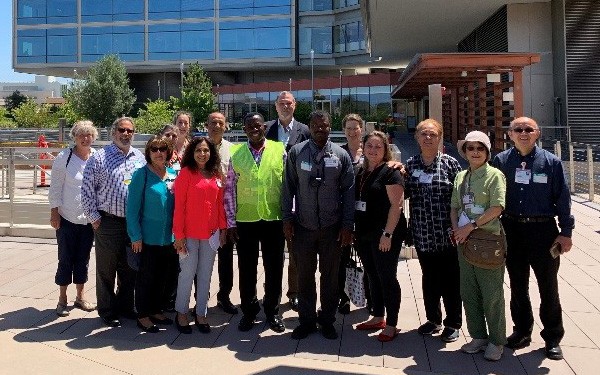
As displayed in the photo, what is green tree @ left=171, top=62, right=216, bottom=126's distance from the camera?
44.3m

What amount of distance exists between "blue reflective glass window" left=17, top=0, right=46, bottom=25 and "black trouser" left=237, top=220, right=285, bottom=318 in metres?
56.8

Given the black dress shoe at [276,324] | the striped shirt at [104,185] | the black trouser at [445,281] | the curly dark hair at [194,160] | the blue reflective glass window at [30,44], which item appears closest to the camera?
the black trouser at [445,281]

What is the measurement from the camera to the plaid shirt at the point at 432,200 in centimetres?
439

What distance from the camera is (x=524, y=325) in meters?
4.35

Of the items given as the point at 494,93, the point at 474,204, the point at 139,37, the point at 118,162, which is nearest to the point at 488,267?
the point at 474,204

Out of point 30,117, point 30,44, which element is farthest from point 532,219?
point 30,44

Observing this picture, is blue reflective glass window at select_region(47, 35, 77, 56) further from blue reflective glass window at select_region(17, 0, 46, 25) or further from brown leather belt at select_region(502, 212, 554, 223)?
brown leather belt at select_region(502, 212, 554, 223)

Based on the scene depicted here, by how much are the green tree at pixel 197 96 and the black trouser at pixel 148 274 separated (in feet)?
129

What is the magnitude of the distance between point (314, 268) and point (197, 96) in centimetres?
4163

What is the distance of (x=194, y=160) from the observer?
4.66m

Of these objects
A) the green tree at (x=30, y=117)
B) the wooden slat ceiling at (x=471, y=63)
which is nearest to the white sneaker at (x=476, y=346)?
the wooden slat ceiling at (x=471, y=63)

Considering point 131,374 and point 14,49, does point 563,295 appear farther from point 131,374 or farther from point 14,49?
point 14,49

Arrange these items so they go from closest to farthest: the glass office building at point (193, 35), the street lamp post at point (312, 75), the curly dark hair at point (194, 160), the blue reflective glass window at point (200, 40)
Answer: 1. the curly dark hair at point (194, 160)
2. the street lamp post at point (312, 75)
3. the glass office building at point (193, 35)
4. the blue reflective glass window at point (200, 40)

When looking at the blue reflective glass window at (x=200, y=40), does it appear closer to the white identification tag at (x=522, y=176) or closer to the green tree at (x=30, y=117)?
the green tree at (x=30, y=117)
